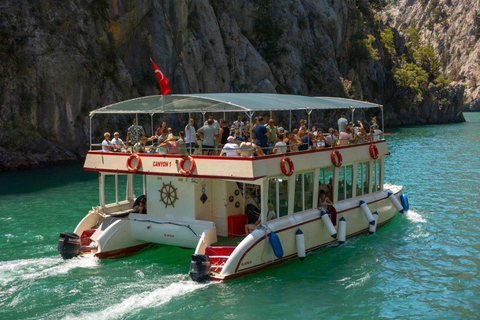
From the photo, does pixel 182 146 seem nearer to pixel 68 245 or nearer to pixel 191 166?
pixel 191 166

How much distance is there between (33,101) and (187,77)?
17566 millimetres

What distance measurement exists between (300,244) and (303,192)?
1920 millimetres

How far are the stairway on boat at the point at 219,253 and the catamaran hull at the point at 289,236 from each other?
257 millimetres

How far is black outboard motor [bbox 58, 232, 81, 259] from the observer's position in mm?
17719

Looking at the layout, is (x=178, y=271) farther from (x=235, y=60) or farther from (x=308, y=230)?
(x=235, y=60)

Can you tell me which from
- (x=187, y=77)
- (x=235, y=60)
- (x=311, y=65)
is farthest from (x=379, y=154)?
(x=311, y=65)

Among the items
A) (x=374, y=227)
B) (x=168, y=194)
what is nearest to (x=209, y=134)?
(x=168, y=194)

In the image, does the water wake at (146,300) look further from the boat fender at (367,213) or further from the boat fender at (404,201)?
the boat fender at (404,201)

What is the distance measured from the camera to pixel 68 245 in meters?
17.8

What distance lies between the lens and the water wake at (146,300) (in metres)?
13.9

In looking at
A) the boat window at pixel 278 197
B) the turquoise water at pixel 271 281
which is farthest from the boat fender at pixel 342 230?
the boat window at pixel 278 197

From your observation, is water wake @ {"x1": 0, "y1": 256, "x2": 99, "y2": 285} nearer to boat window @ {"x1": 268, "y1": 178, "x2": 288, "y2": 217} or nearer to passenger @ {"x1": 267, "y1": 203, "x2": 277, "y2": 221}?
passenger @ {"x1": 267, "y1": 203, "x2": 277, "y2": 221}

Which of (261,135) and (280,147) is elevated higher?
(261,135)

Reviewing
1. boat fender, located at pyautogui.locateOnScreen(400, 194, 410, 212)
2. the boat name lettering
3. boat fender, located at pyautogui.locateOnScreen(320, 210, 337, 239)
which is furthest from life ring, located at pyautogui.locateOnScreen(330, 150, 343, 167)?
the boat name lettering
